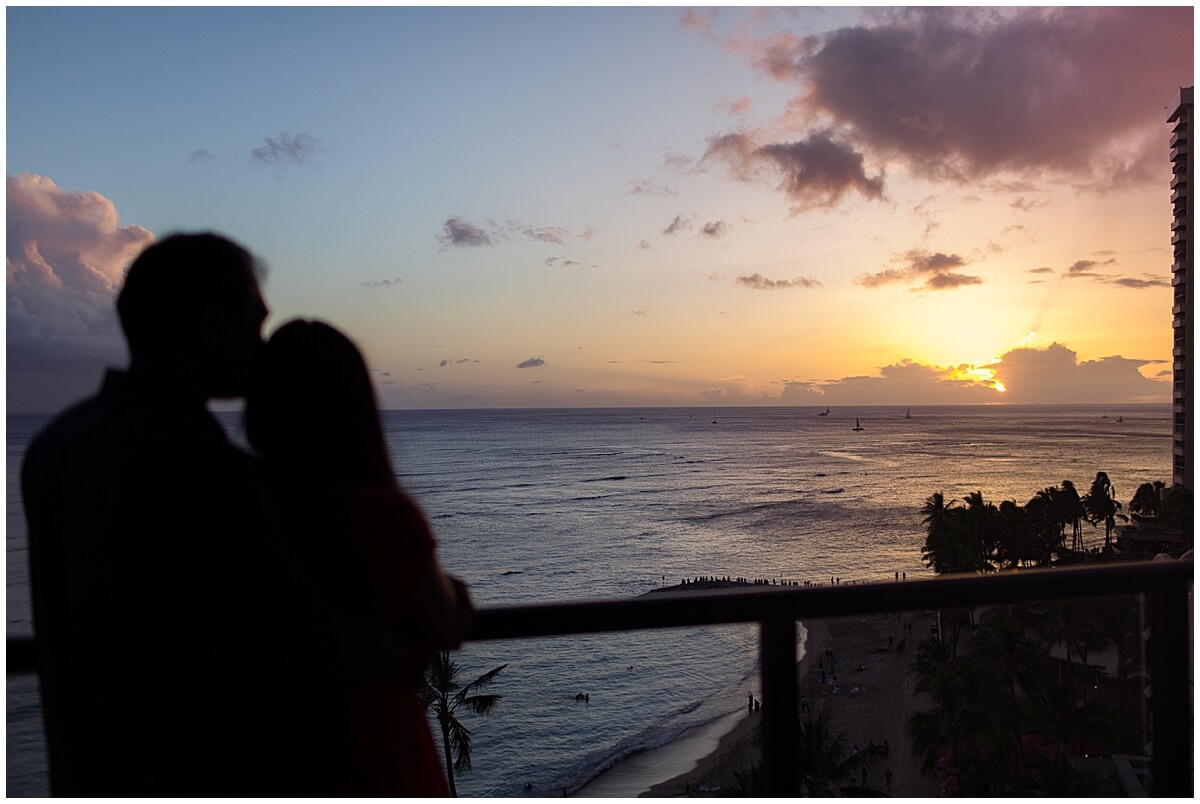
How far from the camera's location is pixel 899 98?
33.5 ft

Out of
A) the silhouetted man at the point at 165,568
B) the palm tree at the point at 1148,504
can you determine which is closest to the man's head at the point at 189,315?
the silhouetted man at the point at 165,568

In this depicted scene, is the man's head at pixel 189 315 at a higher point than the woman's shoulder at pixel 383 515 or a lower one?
higher

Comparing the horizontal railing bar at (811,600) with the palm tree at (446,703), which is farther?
the palm tree at (446,703)

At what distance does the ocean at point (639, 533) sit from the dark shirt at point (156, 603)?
0.43ft

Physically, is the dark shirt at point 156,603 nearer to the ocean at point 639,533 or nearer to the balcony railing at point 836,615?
the ocean at point 639,533

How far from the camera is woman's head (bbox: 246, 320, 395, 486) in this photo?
996 mm

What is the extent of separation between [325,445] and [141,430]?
0.67ft

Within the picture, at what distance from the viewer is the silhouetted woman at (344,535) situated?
0.97 m

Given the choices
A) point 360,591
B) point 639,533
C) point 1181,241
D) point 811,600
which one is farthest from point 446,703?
point 639,533

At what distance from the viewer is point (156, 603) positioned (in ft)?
2.99

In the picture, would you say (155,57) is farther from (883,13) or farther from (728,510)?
(728,510)

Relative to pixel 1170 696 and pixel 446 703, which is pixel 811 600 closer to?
→ pixel 1170 696

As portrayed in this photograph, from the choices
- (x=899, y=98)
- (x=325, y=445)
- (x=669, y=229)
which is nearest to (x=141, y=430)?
(x=325, y=445)

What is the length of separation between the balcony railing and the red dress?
39 cm
